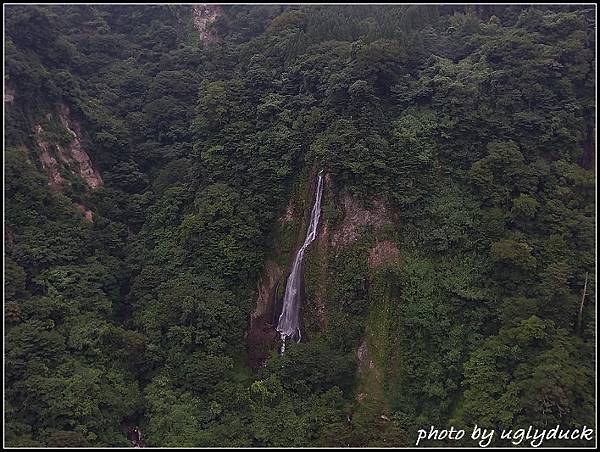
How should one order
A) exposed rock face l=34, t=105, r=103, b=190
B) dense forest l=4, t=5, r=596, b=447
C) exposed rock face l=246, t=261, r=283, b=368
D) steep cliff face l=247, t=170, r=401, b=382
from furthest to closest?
exposed rock face l=34, t=105, r=103, b=190, exposed rock face l=246, t=261, r=283, b=368, steep cliff face l=247, t=170, r=401, b=382, dense forest l=4, t=5, r=596, b=447

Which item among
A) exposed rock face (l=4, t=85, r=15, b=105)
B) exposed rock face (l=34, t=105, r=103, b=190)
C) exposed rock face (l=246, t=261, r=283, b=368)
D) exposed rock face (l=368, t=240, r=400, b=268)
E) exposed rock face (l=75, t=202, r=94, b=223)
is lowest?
exposed rock face (l=246, t=261, r=283, b=368)

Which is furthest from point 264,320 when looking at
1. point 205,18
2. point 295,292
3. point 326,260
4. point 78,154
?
point 205,18

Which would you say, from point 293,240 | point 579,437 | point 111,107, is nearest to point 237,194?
point 293,240

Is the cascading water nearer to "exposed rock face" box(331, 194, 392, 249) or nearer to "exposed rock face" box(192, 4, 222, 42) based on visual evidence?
"exposed rock face" box(331, 194, 392, 249)

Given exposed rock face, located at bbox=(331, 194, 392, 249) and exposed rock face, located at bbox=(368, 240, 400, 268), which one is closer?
exposed rock face, located at bbox=(368, 240, 400, 268)

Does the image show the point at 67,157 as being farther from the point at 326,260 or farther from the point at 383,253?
the point at 383,253

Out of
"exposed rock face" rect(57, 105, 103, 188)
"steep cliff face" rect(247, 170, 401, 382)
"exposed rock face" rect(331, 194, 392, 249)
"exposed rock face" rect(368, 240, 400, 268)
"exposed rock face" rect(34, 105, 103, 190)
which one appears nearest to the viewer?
"exposed rock face" rect(368, 240, 400, 268)

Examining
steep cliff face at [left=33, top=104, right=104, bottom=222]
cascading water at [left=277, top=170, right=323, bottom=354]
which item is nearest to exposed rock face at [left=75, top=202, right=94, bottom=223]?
steep cliff face at [left=33, top=104, right=104, bottom=222]

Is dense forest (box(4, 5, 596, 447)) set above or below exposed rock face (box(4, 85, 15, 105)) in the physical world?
below
